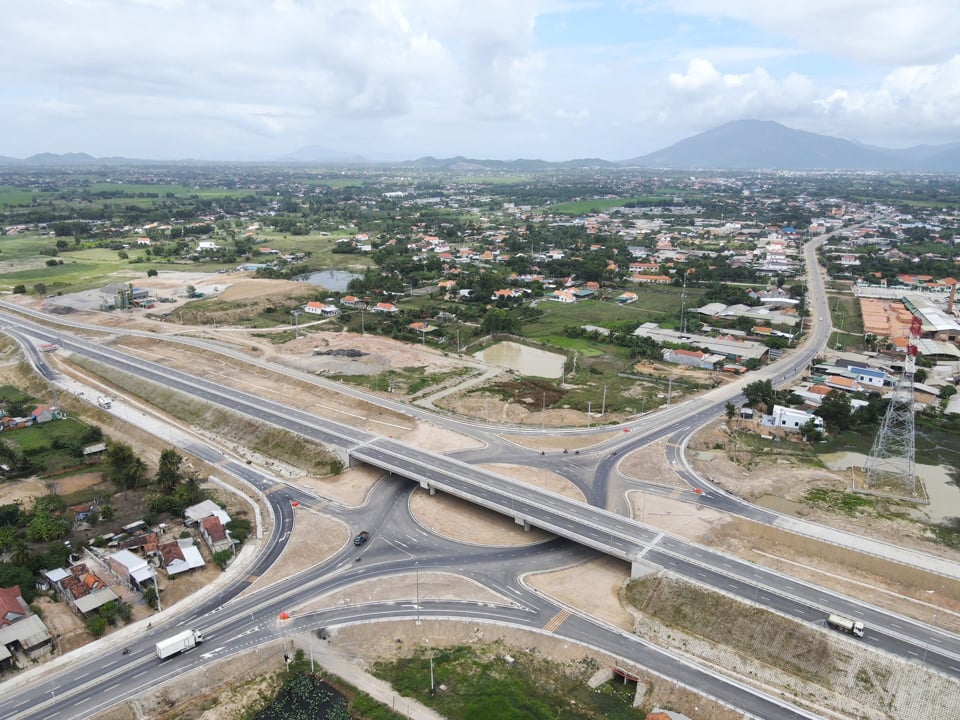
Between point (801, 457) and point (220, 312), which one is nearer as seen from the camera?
point (801, 457)

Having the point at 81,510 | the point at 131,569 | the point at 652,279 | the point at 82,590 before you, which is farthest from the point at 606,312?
the point at 82,590

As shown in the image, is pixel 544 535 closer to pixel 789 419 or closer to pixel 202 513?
pixel 202 513

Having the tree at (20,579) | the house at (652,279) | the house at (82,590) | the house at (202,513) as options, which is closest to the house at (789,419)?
the house at (202,513)

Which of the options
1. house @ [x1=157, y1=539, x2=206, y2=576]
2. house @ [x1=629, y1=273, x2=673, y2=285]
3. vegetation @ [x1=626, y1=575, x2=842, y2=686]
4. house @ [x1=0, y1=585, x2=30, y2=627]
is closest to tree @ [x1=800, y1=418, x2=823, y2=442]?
vegetation @ [x1=626, y1=575, x2=842, y2=686]

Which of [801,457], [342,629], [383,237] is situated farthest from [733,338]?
[383,237]

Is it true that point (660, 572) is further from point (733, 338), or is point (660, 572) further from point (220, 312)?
point (220, 312)

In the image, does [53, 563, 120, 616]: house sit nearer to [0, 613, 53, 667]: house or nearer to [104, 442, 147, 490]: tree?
[0, 613, 53, 667]: house
